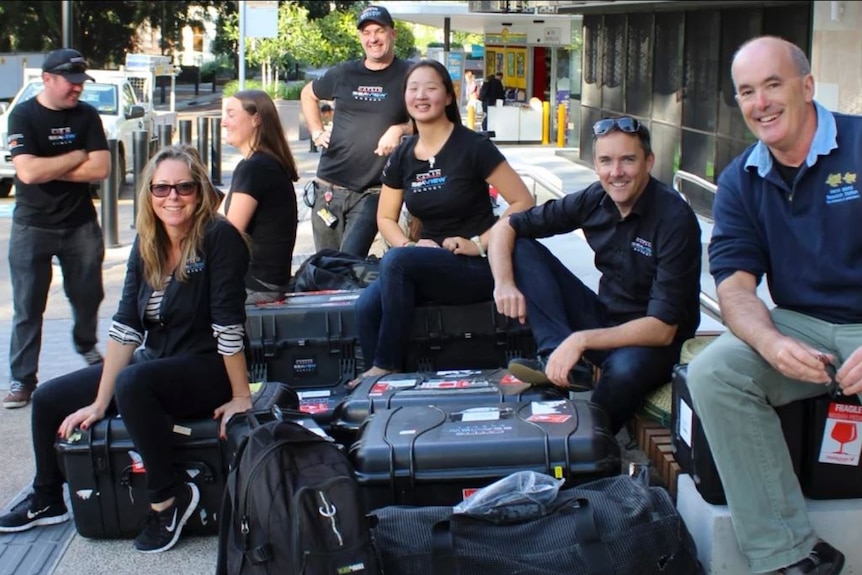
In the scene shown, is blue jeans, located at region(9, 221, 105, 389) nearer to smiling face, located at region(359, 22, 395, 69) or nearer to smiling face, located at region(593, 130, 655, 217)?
smiling face, located at region(359, 22, 395, 69)

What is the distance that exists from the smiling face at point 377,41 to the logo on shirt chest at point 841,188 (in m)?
3.66

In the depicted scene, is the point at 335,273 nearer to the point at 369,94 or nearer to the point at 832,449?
the point at 369,94

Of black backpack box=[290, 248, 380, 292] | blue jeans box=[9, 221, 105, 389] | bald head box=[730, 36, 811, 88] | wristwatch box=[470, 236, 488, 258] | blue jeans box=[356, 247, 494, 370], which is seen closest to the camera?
bald head box=[730, 36, 811, 88]

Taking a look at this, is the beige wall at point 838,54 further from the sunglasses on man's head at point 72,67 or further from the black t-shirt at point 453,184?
the sunglasses on man's head at point 72,67

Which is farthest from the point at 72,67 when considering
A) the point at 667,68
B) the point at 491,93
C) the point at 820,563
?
the point at 491,93

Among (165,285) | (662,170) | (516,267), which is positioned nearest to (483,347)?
(516,267)

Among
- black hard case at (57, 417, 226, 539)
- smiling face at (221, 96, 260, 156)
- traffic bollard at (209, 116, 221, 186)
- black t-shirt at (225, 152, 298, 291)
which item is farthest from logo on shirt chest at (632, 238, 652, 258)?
traffic bollard at (209, 116, 221, 186)

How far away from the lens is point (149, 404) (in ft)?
13.3

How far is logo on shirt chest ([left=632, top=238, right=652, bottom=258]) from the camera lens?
14.5ft

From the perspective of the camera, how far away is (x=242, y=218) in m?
5.68

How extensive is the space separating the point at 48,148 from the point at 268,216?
1.31 m

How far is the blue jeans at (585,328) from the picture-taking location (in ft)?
14.0

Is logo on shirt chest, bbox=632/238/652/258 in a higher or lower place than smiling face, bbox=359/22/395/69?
lower

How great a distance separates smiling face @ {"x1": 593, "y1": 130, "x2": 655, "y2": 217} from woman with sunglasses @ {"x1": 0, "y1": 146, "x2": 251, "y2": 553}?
4.80 feet
